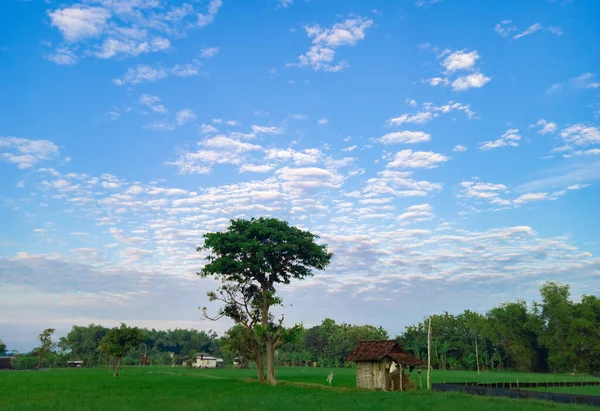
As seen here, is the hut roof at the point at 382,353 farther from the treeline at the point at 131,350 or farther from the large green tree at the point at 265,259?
the treeline at the point at 131,350

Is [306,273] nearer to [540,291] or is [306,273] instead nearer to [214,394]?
[214,394]

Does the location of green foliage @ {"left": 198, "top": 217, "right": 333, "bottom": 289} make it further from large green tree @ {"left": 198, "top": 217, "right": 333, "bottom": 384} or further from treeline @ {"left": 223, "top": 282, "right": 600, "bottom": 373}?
treeline @ {"left": 223, "top": 282, "right": 600, "bottom": 373}

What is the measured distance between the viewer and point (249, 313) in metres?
56.0

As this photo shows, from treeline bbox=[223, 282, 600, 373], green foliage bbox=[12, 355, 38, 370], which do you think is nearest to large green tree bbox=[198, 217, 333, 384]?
treeline bbox=[223, 282, 600, 373]

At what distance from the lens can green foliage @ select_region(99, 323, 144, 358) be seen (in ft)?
228

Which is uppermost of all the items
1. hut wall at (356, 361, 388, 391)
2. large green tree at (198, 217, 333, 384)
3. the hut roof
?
large green tree at (198, 217, 333, 384)

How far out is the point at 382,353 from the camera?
43.9 metres

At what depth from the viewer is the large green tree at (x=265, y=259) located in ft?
171

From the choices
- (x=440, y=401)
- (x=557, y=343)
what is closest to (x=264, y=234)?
(x=440, y=401)

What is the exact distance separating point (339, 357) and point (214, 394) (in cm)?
10072

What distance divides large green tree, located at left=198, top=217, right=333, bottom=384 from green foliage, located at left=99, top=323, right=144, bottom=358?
23462 mm

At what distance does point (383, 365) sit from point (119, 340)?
44.5 meters

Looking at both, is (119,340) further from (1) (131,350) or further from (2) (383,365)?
(1) (131,350)

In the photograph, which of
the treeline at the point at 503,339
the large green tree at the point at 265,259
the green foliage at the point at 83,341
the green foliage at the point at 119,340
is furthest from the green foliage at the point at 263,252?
the green foliage at the point at 83,341
